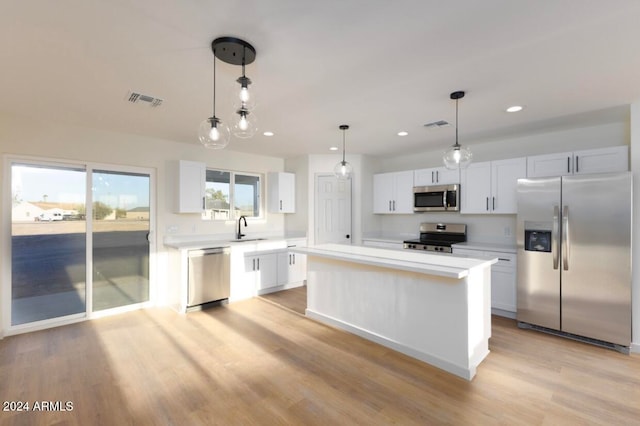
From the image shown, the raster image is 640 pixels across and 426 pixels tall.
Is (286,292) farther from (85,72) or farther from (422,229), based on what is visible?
(85,72)

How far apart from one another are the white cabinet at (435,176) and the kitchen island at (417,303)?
2.17m

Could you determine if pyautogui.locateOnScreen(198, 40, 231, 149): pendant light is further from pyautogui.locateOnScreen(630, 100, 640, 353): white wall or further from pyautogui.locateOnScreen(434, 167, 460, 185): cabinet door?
pyautogui.locateOnScreen(630, 100, 640, 353): white wall

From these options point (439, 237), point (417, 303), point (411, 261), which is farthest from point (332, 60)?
point (439, 237)

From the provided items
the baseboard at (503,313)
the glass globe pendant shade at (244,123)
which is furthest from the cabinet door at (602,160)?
the glass globe pendant shade at (244,123)

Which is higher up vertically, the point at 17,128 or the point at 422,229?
the point at 17,128

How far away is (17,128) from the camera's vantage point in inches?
133

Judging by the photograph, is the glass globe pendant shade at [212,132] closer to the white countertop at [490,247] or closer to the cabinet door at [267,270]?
the cabinet door at [267,270]

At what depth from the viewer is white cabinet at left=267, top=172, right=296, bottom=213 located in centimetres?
552

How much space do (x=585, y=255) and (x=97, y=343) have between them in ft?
17.4

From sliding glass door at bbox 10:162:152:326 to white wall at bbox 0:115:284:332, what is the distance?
149mm

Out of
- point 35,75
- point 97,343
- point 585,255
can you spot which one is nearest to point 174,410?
point 97,343

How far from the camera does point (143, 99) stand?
289 cm

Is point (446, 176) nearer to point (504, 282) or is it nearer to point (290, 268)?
point (504, 282)

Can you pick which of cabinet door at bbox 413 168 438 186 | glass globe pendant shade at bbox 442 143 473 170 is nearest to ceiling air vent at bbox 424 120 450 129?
glass globe pendant shade at bbox 442 143 473 170
